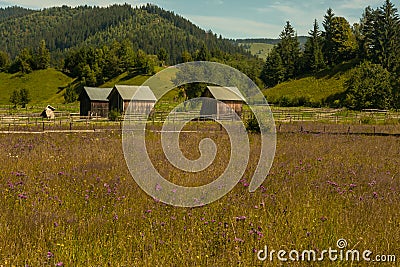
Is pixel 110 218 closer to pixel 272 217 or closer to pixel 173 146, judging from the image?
pixel 272 217

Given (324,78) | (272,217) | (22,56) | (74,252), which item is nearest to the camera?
(74,252)

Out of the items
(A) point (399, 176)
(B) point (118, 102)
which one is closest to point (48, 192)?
(A) point (399, 176)

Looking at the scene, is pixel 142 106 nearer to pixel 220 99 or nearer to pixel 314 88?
pixel 220 99

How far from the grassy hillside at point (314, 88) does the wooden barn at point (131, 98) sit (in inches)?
1364

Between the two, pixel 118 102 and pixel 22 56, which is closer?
pixel 118 102

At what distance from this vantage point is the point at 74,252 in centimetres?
503

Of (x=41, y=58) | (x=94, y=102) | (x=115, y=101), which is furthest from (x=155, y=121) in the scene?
(x=41, y=58)

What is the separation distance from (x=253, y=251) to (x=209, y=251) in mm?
556

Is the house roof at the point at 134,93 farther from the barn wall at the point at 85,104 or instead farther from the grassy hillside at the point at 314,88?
the grassy hillside at the point at 314,88

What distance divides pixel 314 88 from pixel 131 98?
153 ft

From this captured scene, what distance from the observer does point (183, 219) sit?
626 cm

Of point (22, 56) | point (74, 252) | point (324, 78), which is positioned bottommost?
point (74, 252)

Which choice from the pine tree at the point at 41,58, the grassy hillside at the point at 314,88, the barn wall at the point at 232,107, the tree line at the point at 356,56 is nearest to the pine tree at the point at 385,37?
the tree line at the point at 356,56

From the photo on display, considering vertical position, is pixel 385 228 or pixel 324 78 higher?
pixel 324 78
